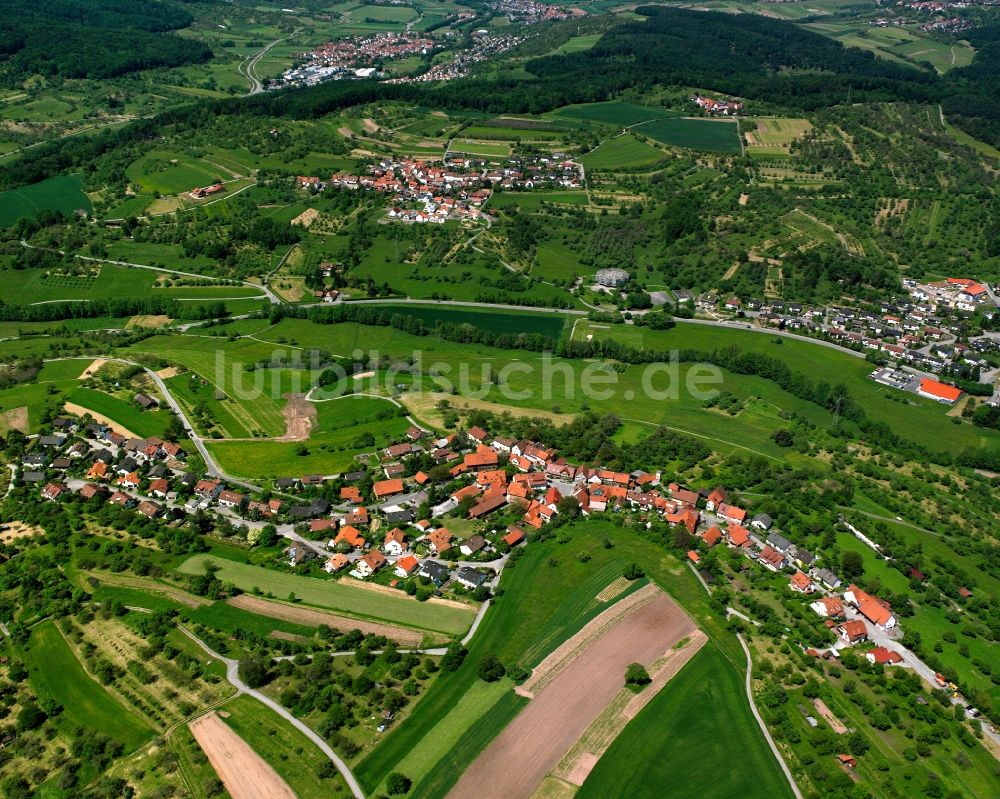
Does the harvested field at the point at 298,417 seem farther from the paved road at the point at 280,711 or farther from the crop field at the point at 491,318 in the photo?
the paved road at the point at 280,711

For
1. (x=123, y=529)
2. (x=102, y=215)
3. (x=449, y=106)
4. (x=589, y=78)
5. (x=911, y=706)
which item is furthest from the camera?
(x=589, y=78)

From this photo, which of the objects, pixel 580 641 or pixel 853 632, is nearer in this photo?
pixel 580 641

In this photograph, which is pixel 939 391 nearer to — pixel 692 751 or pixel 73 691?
pixel 692 751

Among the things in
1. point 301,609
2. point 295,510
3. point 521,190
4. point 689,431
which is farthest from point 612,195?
point 301,609

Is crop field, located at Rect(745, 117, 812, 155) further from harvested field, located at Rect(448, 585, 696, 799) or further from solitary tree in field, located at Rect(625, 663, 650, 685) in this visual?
solitary tree in field, located at Rect(625, 663, 650, 685)

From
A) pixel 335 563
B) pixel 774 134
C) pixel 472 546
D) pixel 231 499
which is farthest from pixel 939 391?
pixel 774 134

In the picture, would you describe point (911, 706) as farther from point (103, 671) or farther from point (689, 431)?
point (103, 671)
